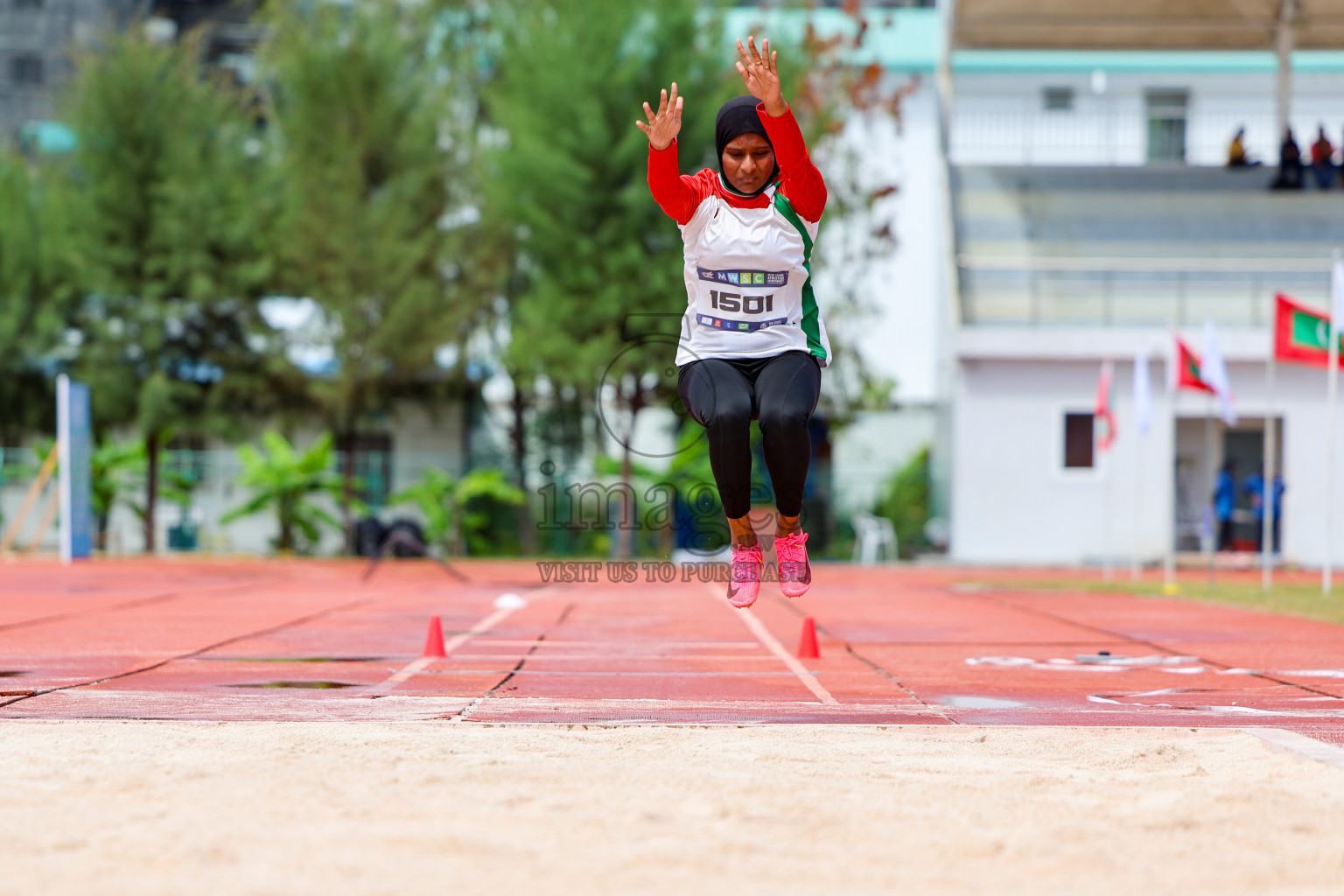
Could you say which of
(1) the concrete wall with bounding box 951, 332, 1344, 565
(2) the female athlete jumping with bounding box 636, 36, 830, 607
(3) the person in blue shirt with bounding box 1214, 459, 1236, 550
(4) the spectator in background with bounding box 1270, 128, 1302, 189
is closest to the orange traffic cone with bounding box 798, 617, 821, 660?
(2) the female athlete jumping with bounding box 636, 36, 830, 607

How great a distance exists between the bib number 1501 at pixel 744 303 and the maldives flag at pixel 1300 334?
460 inches

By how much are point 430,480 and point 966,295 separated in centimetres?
1073

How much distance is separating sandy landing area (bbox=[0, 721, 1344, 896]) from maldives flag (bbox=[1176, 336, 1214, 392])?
1366 centimetres

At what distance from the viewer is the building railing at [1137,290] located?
1005 inches

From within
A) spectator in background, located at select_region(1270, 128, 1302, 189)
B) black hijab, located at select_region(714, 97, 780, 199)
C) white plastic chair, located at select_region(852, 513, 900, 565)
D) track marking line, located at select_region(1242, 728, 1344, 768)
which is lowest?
white plastic chair, located at select_region(852, 513, 900, 565)

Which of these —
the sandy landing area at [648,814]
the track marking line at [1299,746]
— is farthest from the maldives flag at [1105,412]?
the sandy landing area at [648,814]

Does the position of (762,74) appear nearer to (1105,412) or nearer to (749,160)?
(749,160)

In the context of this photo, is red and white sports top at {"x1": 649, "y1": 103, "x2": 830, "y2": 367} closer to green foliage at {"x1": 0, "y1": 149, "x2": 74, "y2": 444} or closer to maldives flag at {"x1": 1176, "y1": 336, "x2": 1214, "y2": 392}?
maldives flag at {"x1": 1176, "y1": 336, "x2": 1214, "y2": 392}

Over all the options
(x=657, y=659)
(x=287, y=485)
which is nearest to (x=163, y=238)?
(x=287, y=485)

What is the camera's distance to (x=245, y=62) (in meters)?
42.2

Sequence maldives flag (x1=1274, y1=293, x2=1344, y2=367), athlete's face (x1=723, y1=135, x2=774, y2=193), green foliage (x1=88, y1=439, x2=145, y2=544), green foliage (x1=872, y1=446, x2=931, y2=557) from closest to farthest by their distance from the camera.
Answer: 1. athlete's face (x1=723, y1=135, x2=774, y2=193)
2. maldives flag (x1=1274, y1=293, x2=1344, y2=367)
3. green foliage (x1=88, y1=439, x2=145, y2=544)
4. green foliage (x1=872, y1=446, x2=931, y2=557)

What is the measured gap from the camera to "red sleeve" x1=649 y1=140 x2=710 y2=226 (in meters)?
6.08

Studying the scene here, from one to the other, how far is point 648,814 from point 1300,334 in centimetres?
1433

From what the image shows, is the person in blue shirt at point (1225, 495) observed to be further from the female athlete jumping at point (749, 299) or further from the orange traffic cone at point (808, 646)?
the female athlete jumping at point (749, 299)
